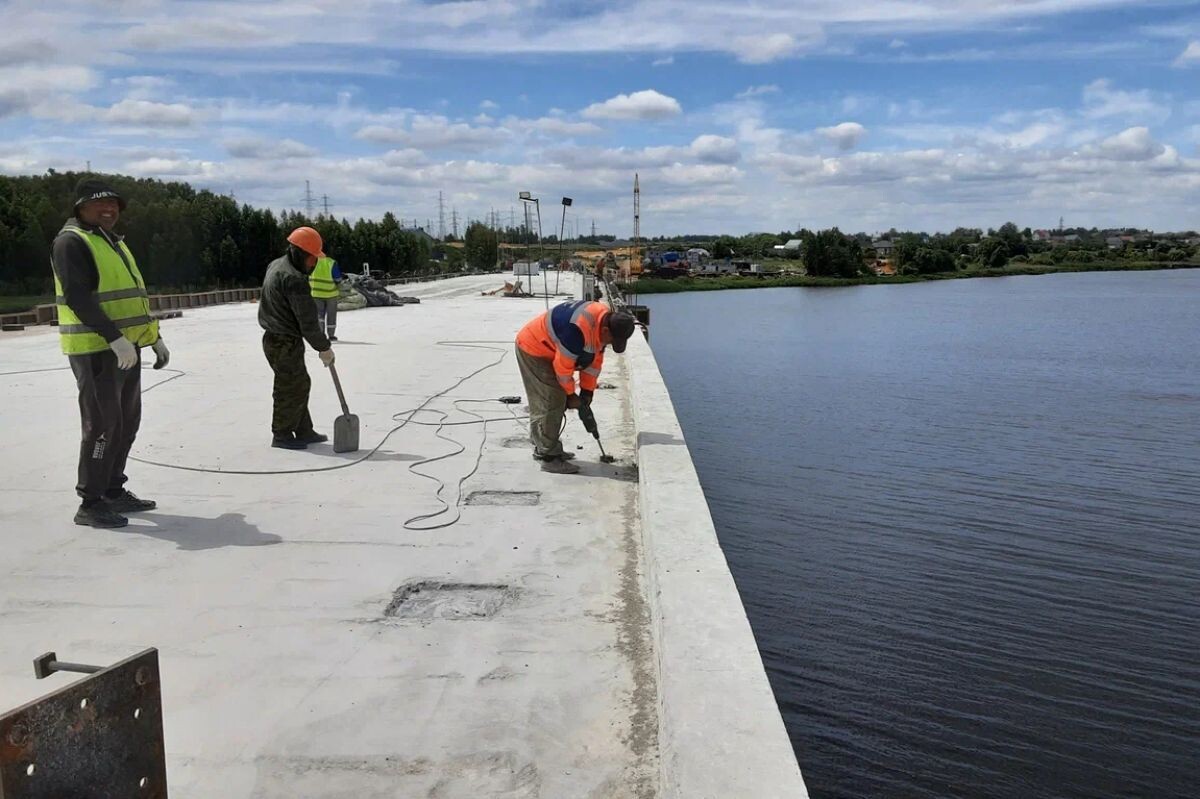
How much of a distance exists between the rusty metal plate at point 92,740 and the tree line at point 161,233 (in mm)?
45432

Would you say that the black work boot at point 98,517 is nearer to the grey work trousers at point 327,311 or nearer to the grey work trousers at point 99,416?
the grey work trousers at point 99,416

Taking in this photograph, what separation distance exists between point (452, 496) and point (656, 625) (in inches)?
112

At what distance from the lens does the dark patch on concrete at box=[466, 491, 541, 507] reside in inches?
252

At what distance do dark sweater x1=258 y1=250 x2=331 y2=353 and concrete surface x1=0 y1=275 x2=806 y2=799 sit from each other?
0.95 metres

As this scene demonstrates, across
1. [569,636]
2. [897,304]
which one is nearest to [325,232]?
[897,304]

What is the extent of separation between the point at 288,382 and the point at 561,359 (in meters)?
2.28

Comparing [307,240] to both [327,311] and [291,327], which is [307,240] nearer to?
[291,327]

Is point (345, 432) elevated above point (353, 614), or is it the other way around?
point (345, 432)

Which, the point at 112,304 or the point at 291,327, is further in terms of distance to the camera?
the point at 291,327

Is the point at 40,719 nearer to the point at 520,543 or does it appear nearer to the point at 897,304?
the point at 520,543

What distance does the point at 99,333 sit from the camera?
546 centimetres

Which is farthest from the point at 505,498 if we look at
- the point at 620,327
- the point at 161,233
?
the point at 161,233

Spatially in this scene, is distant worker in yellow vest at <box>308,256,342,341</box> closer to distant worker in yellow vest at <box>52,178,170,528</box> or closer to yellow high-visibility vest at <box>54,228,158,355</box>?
yellow high-visibility vest at <box>54,228,158,355</box>

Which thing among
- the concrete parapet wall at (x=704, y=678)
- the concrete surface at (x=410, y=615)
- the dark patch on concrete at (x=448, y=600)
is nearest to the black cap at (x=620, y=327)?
the concrete surface at (x=410, y=615)
